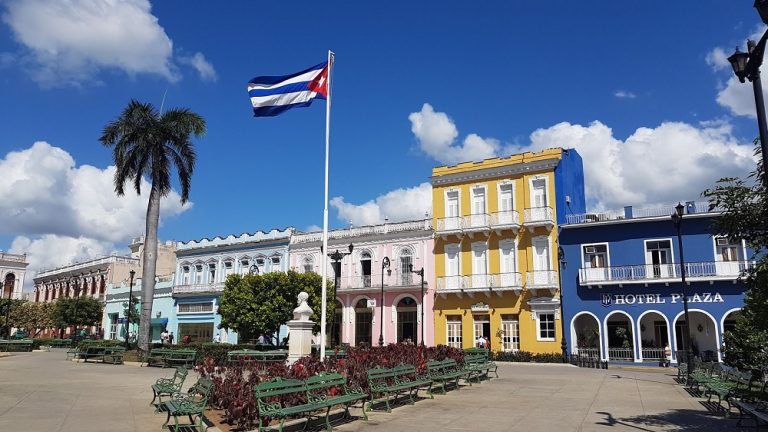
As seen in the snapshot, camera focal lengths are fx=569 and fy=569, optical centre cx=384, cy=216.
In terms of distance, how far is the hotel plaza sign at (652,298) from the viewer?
2858 cm

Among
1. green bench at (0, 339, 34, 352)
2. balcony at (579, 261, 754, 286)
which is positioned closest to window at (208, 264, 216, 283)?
green bench at (0, 339, 34, 352)

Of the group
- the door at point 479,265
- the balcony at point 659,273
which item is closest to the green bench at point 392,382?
the balcony at point 659,273

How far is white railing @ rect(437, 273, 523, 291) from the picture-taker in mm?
33562

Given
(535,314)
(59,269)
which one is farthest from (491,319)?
(59,269)

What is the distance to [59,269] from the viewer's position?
231 ft

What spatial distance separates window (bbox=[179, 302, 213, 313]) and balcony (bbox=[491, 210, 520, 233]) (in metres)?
24.6

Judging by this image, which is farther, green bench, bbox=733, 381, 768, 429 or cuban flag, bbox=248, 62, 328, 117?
cuban flag, bbox=248, 62, 328, 117

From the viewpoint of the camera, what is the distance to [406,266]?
125ft

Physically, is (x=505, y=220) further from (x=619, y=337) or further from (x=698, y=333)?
(x=698, y=333)

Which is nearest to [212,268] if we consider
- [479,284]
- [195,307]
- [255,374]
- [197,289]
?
[197,289]

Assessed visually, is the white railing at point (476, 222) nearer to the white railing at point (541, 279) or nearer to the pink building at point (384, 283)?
the pink building at point (384, 283)

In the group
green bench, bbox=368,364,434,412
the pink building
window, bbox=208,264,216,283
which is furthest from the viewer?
window, bbox=208,264,216,283

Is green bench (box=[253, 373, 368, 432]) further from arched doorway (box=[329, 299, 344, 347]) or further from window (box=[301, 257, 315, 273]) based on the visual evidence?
window (box=[301, 257, 315, 273])

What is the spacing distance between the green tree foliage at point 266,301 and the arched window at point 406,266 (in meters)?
6.38
